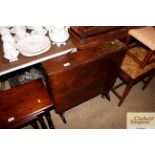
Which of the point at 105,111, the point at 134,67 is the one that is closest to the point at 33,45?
the point at 134,67

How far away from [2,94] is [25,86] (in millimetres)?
191

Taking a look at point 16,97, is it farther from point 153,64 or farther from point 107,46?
point 153,64

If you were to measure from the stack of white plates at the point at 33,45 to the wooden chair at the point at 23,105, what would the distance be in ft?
0.98

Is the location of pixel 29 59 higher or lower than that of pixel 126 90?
higher

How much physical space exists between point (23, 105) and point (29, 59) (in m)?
0.36

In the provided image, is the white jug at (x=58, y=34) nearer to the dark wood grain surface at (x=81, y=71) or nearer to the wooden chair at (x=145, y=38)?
the dark wood grain surface at (x=81, y=71)

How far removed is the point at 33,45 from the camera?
4.11 ft

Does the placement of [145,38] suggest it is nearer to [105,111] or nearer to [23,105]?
[105,111]

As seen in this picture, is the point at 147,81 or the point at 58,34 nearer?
the point at 58,34

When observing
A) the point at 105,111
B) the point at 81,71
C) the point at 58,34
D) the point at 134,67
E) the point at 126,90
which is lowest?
the point at 105,111

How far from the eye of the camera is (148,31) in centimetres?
161

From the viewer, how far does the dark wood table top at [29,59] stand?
1103 mm

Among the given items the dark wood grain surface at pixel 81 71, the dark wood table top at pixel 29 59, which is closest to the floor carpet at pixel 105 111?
the dark wood grain surface at pixel 81 71
